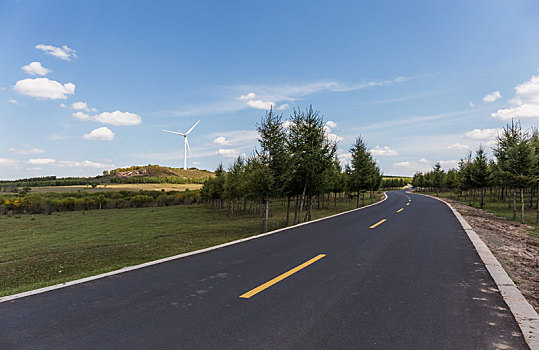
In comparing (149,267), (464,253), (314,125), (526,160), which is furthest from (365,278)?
(526,160)

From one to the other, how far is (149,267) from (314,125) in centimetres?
1623

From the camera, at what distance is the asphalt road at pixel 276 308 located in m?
3.31

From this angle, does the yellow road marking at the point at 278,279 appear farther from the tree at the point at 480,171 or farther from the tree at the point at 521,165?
the tree at the point at 480,171

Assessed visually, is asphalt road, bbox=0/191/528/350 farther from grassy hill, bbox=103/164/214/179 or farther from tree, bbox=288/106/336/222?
grassy hill, bbox=103/164/214/179

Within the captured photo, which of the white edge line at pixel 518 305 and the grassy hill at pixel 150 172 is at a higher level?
the grassy hill at pixel 150 172

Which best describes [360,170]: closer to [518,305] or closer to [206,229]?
[206,229]

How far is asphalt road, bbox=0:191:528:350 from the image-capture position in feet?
10.9

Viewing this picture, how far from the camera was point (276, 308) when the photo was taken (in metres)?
4.16

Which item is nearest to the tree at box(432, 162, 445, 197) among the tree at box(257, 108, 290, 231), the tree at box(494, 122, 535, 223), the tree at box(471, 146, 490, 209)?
the tree at box(471, 146, 490, 209)

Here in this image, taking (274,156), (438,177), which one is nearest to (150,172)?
(438,177)

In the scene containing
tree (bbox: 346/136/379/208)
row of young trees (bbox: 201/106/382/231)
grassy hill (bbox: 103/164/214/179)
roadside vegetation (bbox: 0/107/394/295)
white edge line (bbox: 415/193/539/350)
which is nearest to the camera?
white edge line (bbox: 415/193/539/350)

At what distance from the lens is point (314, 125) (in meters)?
20.4

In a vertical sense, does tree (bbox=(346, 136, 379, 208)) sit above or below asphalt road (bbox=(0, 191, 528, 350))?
above

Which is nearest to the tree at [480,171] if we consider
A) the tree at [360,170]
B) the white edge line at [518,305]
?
the tree at [360,170]
